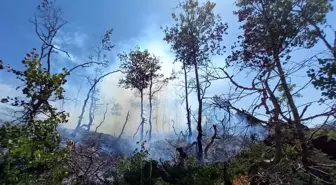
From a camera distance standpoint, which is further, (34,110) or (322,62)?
(34,110)

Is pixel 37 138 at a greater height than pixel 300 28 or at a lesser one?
lesser

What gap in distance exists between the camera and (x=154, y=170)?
13516 mm

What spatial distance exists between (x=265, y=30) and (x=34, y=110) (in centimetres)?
772

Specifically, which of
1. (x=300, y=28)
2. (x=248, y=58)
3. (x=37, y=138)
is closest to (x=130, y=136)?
(x=248, y=58)

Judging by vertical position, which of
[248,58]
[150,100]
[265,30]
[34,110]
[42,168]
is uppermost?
[150,100]

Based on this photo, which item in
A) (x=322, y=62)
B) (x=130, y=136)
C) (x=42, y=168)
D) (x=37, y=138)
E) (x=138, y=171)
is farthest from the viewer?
(x=130, y=136)

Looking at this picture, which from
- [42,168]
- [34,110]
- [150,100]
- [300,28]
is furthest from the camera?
[150,100]

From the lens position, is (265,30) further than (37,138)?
Yes

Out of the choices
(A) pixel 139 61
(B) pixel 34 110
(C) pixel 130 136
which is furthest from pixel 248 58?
(C) pixel 130 136

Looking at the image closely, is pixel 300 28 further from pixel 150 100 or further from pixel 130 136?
pixel 130 136

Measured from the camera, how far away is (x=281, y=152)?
21.4 ft

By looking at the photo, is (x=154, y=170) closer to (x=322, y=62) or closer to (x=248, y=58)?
(x=248, y=58)

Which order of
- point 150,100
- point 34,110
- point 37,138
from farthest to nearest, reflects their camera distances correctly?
point 150,100, point 34,110, point 37,138

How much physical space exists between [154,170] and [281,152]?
788cm
